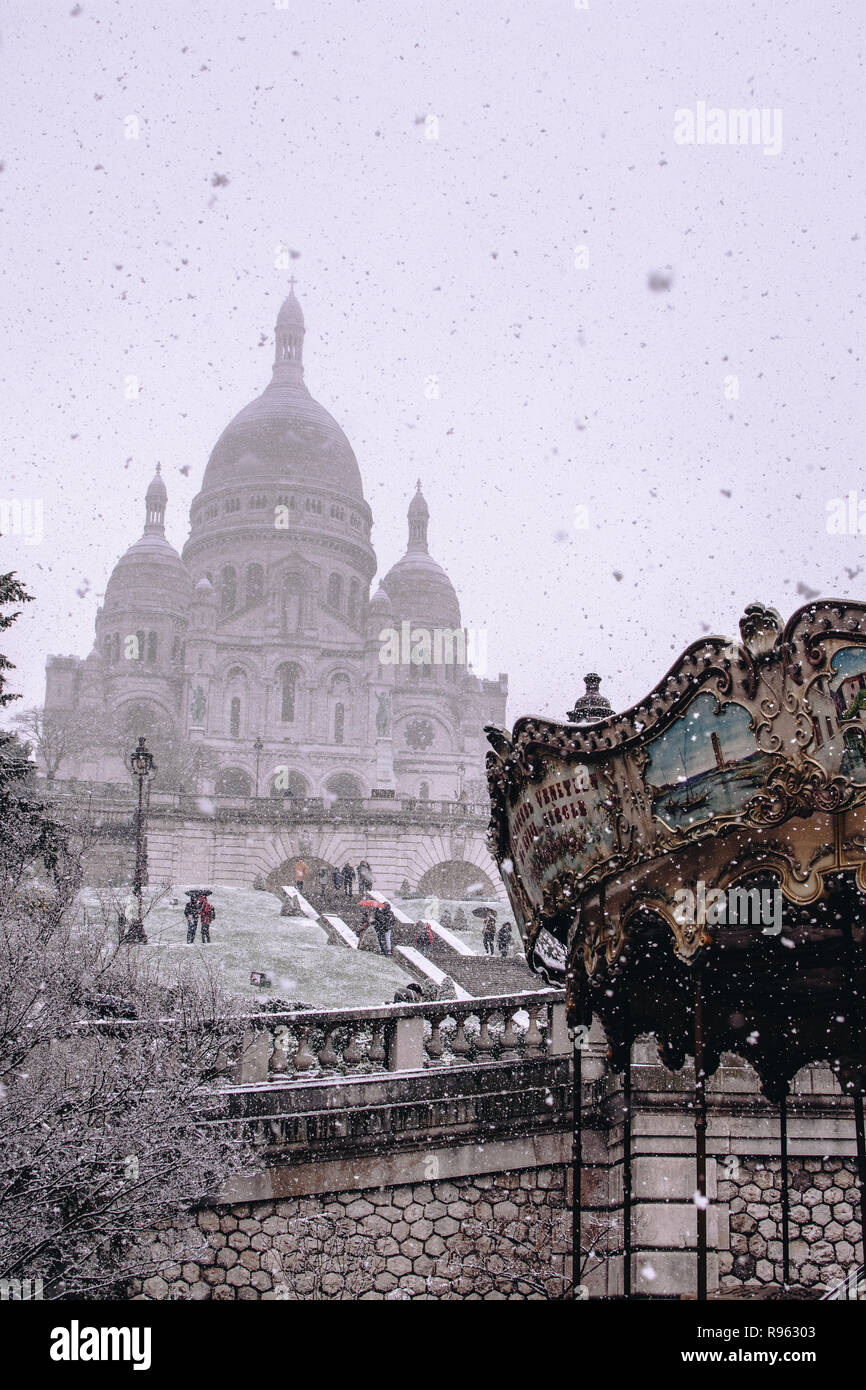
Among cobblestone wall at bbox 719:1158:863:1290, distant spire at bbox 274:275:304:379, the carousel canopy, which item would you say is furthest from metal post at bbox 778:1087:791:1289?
distant spire at bbox 274:275:304:379

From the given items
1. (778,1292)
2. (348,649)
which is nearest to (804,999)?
(778,1292)

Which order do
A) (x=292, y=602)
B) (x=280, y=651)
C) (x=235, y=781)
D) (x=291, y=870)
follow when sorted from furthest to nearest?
(x=292, y=602) → (x=280, y=651) → (x=235, y=781) → (x=291, y=870)

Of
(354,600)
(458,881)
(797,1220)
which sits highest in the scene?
(354,600)

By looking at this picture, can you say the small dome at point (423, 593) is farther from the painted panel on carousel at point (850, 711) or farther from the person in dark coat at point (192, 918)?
the painted panel on carousel at point (850, 711)

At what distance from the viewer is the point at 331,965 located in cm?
2538

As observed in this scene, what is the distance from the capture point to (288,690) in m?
64.2

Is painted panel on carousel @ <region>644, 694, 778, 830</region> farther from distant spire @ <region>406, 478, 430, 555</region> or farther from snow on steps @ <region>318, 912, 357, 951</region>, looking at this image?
distant spire @ <region>406, 478, 430, 555</region>

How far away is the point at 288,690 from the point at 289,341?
33.1 meters

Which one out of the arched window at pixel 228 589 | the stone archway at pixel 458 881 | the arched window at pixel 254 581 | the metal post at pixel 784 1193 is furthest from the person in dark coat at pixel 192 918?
the arched window at pixel 228 589

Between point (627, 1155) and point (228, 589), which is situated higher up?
point (228, 589)

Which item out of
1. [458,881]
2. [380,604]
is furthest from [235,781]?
[458,881]

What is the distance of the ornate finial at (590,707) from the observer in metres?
9.65

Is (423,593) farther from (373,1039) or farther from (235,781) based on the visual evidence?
(373,1039)

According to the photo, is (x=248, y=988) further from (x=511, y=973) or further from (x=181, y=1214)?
(x=181, y=1214)
